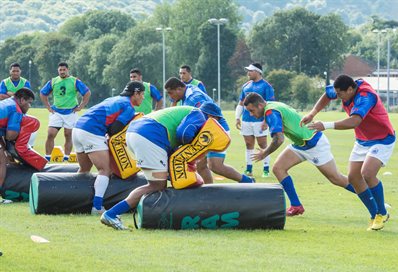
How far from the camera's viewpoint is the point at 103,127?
512 inches

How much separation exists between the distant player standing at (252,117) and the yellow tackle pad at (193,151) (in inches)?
266

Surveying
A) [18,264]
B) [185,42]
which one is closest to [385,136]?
[18,264]

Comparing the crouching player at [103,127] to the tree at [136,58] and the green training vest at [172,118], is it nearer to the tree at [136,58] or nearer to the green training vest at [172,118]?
the green training vest at [172,118]

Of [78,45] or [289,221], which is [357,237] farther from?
[78,45]

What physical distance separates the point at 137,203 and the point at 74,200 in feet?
5.37

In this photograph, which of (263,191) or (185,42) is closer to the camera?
(263,191)

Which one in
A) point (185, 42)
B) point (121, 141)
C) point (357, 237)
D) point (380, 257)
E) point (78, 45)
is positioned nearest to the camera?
point (380, 257)

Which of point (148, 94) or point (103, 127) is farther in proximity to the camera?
point (148, 94)

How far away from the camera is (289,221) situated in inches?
498

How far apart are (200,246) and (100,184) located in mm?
2962

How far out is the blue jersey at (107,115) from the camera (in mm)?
12898

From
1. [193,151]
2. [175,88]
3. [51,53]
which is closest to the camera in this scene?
[193,151]

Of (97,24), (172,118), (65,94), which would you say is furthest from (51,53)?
(172,118)

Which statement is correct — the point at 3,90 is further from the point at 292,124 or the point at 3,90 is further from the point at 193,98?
the point at 292,124
